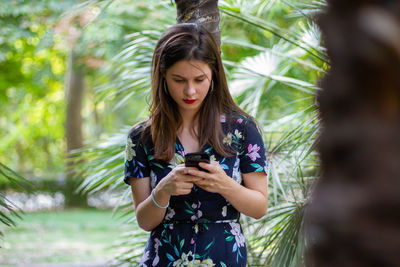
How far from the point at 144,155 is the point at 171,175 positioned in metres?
0.24

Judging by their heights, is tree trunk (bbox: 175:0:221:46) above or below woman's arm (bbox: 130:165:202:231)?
above

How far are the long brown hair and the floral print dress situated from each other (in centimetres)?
→ 4

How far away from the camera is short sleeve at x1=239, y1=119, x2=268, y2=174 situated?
195cm

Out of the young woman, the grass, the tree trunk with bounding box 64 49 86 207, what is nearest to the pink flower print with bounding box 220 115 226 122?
the young woman

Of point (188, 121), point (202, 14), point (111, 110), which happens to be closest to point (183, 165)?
point (188, 121)

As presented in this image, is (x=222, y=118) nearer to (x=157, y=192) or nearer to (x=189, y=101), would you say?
(x=189, y=101)

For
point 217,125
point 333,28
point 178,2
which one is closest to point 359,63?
point 333,28

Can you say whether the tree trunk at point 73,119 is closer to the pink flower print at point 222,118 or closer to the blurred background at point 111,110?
the blurred background at point 111,110

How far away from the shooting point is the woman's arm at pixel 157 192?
5.88ft

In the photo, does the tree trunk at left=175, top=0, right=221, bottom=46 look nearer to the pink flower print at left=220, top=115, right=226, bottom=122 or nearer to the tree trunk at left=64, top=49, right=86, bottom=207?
the pink flower print at left=220, top=115, right=226, bottom=122

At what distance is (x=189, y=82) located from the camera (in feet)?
6.37

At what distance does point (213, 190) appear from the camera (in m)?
1.82

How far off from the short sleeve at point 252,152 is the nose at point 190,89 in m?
0.22

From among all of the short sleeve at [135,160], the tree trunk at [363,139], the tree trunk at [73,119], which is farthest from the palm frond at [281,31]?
the tree trunk at [73,119]
